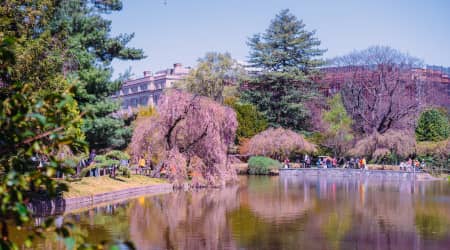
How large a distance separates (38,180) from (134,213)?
17.5 metres

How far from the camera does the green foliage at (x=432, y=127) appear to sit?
51.1m

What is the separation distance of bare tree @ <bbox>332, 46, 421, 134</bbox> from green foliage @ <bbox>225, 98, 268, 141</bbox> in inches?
366

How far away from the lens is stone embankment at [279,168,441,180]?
146 feet

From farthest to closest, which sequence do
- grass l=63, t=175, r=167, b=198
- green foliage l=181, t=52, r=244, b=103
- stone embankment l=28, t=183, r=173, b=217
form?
green foliage l=181, t=52, r=244, b=103, grass l=63, t=175, r=167, b=198, stone embankment l=28, t=183, r=173, b=217

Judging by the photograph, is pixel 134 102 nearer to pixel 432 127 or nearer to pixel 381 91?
pixel 381 91

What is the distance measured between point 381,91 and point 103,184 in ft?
113

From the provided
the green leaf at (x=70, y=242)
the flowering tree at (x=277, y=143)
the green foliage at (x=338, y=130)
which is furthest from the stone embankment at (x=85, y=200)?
the green foliage at (x=338, y=130)

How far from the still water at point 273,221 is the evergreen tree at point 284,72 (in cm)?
2564

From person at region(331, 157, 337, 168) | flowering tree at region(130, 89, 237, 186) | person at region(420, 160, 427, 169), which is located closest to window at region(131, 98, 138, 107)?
person at region(331, 157, 337, 168)

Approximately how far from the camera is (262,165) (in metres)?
49.6

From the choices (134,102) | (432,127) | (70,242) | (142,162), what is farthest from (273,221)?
(134,102)

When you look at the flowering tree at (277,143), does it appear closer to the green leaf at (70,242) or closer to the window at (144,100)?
the green leaf at (70,242)

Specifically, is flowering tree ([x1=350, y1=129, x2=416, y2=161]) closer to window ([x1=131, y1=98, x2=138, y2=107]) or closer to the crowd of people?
the crowd of people

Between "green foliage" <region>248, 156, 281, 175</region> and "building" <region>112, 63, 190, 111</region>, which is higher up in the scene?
"building" <region>112, 63, 190, 111</region>
